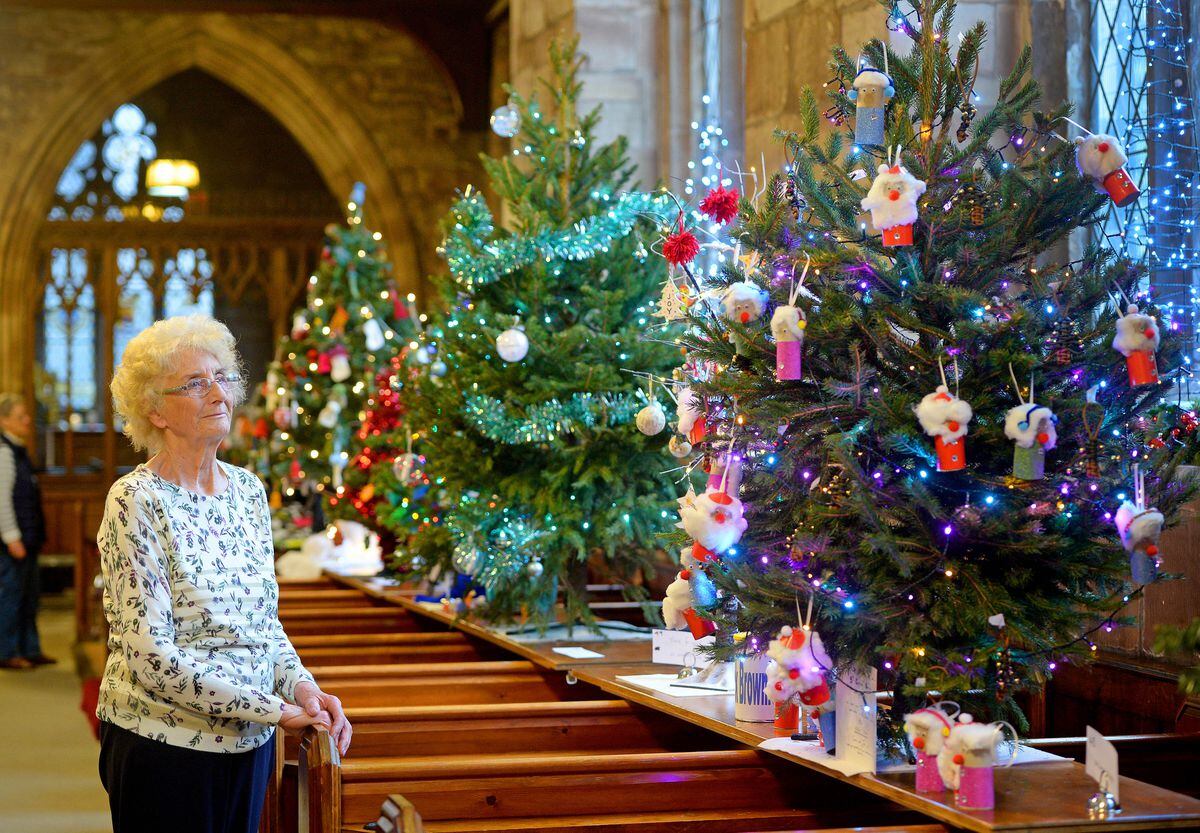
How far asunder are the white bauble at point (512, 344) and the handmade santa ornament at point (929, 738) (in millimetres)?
2236

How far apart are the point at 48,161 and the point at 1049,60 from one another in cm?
960

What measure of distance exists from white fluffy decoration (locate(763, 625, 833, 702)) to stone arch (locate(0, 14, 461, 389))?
31.3 ft

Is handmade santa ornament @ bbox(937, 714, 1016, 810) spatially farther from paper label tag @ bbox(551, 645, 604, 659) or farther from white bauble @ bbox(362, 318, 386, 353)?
white bauble @ bbox(362, 318, 386, 353)

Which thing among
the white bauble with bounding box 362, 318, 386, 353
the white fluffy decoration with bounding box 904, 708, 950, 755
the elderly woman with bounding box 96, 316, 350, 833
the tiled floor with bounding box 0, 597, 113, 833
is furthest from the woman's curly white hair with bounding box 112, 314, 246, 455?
the white bauble with bounding box 362, 318, 386, 353

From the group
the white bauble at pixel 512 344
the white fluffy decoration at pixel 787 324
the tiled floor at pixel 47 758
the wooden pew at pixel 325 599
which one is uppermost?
the white bauble at pixel 512 344

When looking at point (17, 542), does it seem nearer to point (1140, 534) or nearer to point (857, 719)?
point (857, 719)

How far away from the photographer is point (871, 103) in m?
2.93

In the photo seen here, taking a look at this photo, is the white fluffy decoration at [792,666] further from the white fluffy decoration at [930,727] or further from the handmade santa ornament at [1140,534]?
the handmade santa ornament at [1140,534]

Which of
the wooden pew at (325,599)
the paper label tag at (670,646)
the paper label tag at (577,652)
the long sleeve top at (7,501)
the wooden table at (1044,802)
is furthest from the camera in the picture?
the long sleeve top at (7,501)

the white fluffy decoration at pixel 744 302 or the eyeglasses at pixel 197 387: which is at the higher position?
the white fluffy decoration at pixel 744 302

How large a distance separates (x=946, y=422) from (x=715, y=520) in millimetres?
497

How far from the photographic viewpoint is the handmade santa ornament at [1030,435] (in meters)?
2.64

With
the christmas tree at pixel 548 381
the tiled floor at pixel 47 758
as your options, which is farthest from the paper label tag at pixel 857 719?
the tiled floor at pixel 47 758

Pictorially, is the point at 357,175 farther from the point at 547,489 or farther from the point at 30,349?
the point at 547,489
